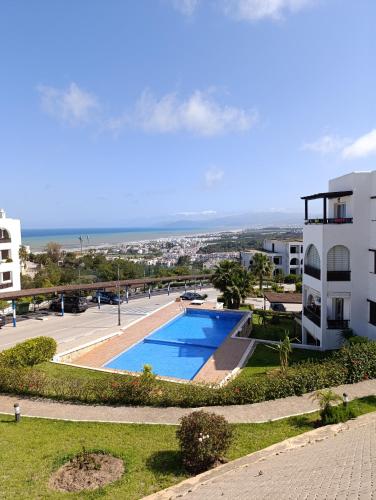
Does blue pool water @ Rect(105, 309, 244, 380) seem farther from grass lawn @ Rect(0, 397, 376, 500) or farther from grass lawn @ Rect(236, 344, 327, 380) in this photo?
grass lawn @ Rect(0, 397, 376, 500)

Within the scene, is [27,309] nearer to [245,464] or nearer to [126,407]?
[126,407]

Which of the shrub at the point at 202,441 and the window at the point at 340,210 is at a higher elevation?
the window at the point at 340,210

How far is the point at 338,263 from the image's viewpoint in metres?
21.1

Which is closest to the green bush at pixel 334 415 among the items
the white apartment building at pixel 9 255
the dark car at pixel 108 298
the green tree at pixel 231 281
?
the green tree at pixel 231 281

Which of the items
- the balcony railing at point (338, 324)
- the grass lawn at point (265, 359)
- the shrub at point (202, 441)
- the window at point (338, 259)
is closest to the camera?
the shrub at point (202, 441)

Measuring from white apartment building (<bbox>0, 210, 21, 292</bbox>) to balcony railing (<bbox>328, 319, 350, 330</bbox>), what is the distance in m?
31.0

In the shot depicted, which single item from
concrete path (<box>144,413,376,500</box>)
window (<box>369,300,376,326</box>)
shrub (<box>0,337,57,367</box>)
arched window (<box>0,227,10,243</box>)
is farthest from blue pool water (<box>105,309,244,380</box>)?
arched window (<box>0,227,10,243</box>)

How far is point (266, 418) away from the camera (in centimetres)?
1264

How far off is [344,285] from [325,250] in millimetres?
2277

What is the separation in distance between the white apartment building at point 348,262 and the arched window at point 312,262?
22 centimetres

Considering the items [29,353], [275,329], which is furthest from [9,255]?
[275,329]

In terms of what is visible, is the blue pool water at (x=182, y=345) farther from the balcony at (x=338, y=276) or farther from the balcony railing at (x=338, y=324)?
the balcony at (x=338, y=276)

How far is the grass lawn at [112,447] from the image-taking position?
8.87m

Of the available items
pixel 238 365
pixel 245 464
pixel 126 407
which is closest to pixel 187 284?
pixel 238 365
